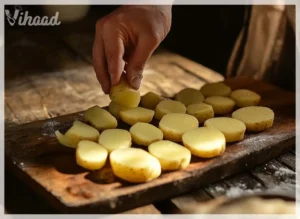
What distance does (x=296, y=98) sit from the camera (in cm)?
172

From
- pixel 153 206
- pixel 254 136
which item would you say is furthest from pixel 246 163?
pixel 153 206

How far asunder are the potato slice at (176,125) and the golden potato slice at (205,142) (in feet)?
0.10

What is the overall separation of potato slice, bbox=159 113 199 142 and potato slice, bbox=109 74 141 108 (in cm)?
12

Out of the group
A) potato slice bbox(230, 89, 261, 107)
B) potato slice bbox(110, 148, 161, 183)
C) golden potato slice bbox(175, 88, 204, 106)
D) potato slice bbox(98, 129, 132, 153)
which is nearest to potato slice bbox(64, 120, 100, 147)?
potato slice bbox(98, 129, 132, 153)

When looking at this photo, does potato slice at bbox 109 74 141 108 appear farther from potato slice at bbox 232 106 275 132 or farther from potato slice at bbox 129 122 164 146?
potato slice at bbox 232 106 275 132

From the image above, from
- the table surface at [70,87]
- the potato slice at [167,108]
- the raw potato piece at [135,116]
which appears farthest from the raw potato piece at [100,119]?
the table surface at [70,87]

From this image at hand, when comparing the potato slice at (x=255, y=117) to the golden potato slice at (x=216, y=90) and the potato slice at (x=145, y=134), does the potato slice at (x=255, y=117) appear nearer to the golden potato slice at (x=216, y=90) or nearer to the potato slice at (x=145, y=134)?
the golden potato slice at (x=216, y=90)

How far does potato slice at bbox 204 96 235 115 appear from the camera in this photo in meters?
1.56

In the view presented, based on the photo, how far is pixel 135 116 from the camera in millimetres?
1457

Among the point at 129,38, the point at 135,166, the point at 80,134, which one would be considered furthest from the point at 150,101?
the point at 135,166

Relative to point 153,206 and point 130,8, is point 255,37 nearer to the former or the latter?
point 130,8

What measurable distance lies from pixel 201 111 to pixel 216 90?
7.7 inches

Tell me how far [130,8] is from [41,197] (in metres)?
0.58

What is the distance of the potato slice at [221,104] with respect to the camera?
5.12 ft
